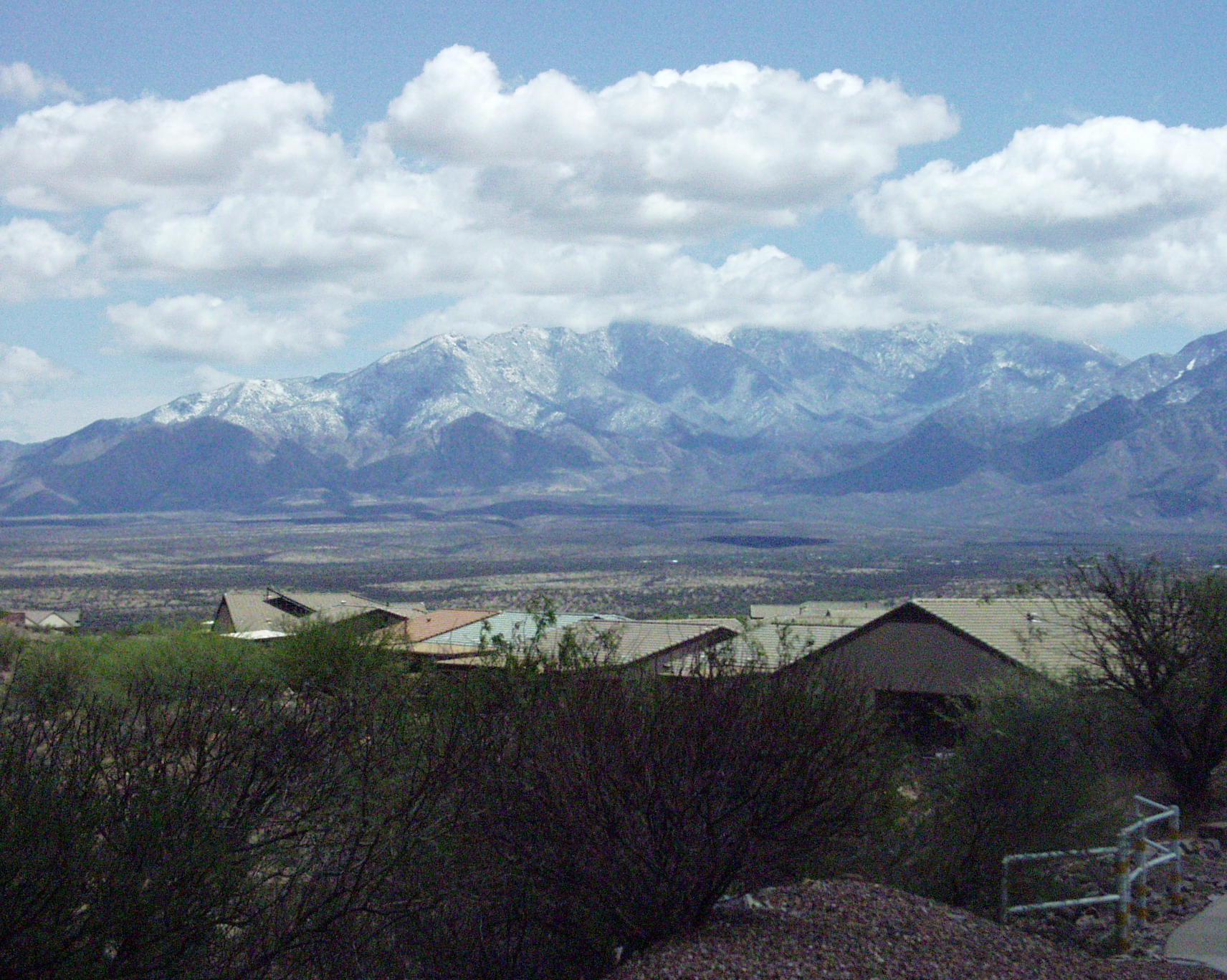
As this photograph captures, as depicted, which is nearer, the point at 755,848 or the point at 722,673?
the point at 755,848

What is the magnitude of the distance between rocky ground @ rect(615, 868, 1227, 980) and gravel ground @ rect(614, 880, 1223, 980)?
0.4 inches

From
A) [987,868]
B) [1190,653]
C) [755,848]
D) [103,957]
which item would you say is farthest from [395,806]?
[1190,653]

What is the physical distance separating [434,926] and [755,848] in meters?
3.21

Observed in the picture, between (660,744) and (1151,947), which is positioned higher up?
(660,744)

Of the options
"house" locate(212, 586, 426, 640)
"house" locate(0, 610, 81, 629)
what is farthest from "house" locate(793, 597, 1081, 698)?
"house" locate(0, 610, 81, 629)

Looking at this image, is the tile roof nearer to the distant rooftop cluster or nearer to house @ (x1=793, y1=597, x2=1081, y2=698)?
the distant rooftop cluster

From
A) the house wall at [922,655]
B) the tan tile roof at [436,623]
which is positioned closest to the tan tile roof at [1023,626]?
the house wall at [922,655]

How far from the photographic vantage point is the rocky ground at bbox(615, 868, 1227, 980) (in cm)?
952

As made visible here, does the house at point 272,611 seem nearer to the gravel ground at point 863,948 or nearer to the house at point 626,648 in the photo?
the house at point 626,648

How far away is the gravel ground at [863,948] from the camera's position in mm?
9516

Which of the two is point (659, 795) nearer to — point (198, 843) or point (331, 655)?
point (198, 843)

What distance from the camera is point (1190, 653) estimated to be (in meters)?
22.3

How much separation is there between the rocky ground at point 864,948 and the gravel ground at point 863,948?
0.01m

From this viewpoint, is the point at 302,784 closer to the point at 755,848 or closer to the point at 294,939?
the point at 294,939
